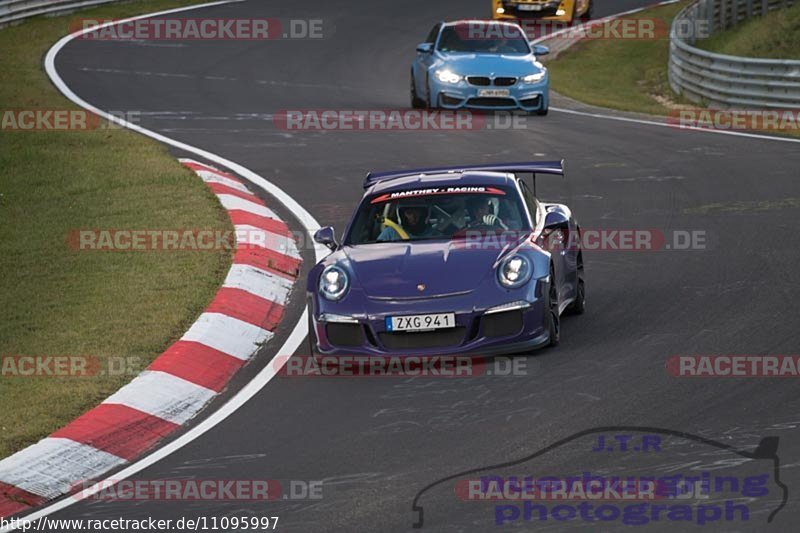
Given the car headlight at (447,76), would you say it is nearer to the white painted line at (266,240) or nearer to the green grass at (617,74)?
the green grass at (617,74)

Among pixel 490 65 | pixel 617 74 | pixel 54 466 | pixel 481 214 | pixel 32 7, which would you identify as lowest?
pixel 617 74

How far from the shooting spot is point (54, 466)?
28.1ft

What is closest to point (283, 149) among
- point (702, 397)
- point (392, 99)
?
point (392, 99)

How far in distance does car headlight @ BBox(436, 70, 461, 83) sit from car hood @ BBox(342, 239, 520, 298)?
A: 12.5 m

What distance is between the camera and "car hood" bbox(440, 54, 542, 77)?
2350 cm

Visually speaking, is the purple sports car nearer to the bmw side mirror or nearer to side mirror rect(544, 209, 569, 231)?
side mirror rect(544, 209, 569, 231)

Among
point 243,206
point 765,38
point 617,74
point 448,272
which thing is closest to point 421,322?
point 448,272

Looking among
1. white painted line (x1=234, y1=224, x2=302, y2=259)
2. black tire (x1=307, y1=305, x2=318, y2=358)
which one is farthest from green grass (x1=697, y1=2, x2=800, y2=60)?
black tire (x1=307, y1=305, x2=318, y2=358)

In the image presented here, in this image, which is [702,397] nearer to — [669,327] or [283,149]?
[669,327]

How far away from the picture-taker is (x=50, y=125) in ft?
70.9

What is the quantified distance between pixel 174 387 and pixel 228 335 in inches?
53.3

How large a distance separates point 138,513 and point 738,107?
64.9 feet

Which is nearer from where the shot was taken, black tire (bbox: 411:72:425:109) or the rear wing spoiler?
the rear wing spoiler

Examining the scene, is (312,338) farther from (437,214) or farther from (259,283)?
(259,283)
